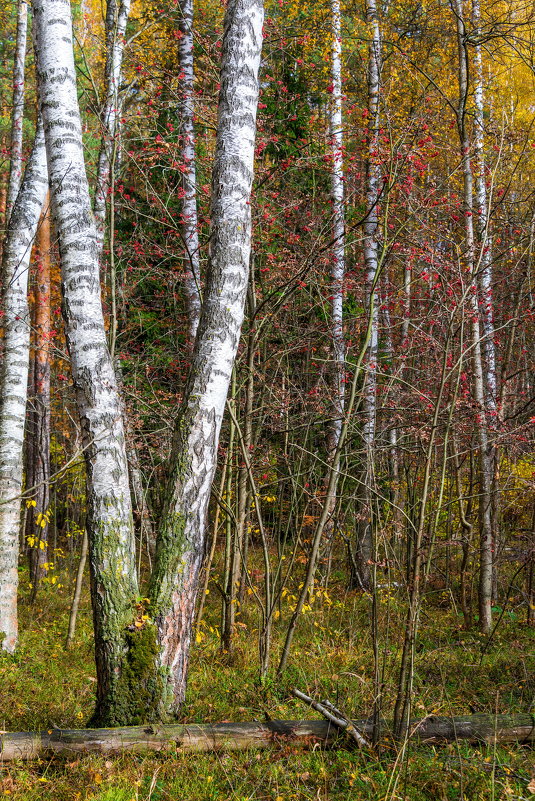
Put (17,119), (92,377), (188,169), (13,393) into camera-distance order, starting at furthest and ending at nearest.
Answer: (17,119) → (188,169) → (13,393) → (92,377)

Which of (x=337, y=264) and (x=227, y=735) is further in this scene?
(x=337, y=264)

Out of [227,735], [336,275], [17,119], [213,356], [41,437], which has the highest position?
[17,119]

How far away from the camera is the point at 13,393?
595 cm

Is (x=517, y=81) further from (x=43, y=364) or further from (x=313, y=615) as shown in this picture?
(x=313, y=615)

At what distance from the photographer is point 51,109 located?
12.0 feet

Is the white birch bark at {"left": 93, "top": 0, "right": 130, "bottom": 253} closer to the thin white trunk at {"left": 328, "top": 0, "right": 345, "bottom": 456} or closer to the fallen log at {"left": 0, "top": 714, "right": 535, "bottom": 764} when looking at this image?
the thin white trunk at {"left": 328, "top": 0, "right": 345, "bottom": 456}

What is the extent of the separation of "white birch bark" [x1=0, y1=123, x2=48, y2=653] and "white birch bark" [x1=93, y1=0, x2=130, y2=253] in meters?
0.63

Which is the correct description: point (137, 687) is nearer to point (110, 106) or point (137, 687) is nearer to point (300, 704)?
point (300, 704)

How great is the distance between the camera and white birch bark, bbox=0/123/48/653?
19.2 ft

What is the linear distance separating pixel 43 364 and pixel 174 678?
6491mm

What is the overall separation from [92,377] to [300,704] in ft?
8.34

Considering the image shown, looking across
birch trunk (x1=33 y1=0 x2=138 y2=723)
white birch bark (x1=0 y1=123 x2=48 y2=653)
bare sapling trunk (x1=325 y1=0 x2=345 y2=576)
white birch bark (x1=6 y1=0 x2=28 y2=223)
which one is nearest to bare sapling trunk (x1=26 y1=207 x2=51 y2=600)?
white birch bark (x1=6 y1=0 x2=28 y2=223)

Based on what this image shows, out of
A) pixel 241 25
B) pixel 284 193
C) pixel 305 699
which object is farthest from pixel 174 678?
pixel 284 193

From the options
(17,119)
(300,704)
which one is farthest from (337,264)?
(300,704)
